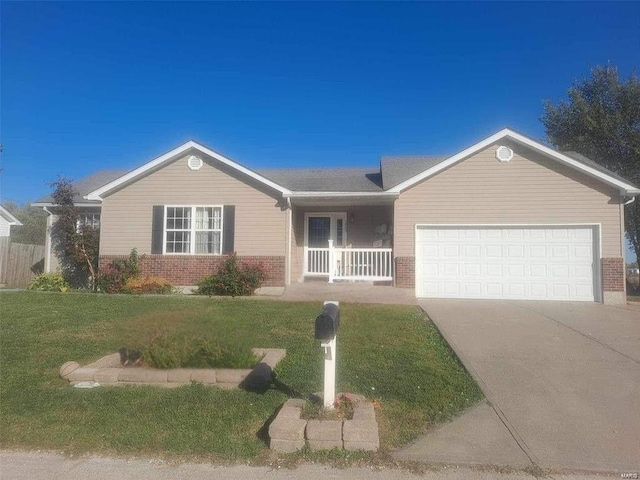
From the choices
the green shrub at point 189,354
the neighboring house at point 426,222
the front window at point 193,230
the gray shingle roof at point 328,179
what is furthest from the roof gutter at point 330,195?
the green shrub at point 189,354

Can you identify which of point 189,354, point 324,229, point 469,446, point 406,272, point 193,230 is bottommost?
point 469,446

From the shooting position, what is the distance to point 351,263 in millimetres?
13766

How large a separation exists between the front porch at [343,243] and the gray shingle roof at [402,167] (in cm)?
112

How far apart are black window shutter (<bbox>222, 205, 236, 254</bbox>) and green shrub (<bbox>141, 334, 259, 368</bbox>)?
803 cm

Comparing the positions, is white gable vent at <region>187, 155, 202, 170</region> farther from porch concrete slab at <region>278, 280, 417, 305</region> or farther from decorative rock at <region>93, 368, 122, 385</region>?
decorative rock at <region>93, 368, 122, 385</region>

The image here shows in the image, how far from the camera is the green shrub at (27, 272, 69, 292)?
14.7m

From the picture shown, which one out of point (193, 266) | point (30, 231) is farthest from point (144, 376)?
point (30, 231)

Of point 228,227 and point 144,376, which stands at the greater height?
point 228,227

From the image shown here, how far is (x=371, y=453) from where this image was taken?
379 cm

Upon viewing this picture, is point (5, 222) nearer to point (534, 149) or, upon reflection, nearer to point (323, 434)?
point (534, 149)

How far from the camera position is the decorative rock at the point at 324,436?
3.84m

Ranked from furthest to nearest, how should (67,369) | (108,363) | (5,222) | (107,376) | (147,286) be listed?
1. (5,222)
2. (147,286)
3. (108,363)
4. (67,369)
5. (107,376)

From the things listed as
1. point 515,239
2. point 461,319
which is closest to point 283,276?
point 461,319

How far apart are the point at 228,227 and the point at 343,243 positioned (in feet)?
12.8
